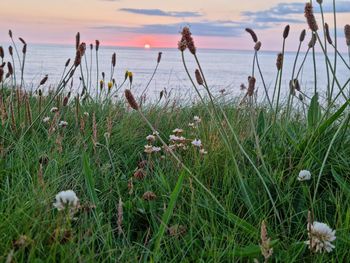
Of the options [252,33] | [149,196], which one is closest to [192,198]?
[149,196]

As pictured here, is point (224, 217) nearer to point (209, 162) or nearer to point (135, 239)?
point (135, 239)

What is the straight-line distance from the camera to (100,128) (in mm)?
2730

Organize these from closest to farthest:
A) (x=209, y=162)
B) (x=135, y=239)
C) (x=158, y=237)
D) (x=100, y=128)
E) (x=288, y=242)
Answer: (x=158, y=237) → (x=288, y=242) → (x=135, y=239) → (x=209, y=162) → (x=100, y=128)

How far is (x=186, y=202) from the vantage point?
166 centimetres

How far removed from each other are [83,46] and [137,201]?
2.04 ft

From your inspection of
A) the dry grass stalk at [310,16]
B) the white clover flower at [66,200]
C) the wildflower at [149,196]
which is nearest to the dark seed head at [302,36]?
the dry grass stalk at [310,16]

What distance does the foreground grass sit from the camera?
4.58 ft

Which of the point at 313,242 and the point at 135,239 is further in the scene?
the point at 135,239

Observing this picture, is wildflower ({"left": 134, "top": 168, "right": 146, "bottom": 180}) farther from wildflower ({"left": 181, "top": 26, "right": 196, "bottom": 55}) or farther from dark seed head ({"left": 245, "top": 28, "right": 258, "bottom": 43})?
dark seed head ({"left": 245, "top": 28, "right": 258, "bottom": 43})

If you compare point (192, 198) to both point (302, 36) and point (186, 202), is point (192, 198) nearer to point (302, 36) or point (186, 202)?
point (186, 202)

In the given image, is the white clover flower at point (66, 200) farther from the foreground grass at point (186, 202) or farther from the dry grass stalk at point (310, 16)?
the dry grass stalk at point (310, 16)

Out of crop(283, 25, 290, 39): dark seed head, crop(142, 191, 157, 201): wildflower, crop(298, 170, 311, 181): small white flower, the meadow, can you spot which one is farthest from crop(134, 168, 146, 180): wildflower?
crop(283, 25, 290, 39): dark seed head

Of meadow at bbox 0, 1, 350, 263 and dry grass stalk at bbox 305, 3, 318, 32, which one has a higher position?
dry grass stalk at bbox 305, 3, 318, 32

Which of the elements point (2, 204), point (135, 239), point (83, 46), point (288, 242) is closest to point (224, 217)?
point (288, 242)
